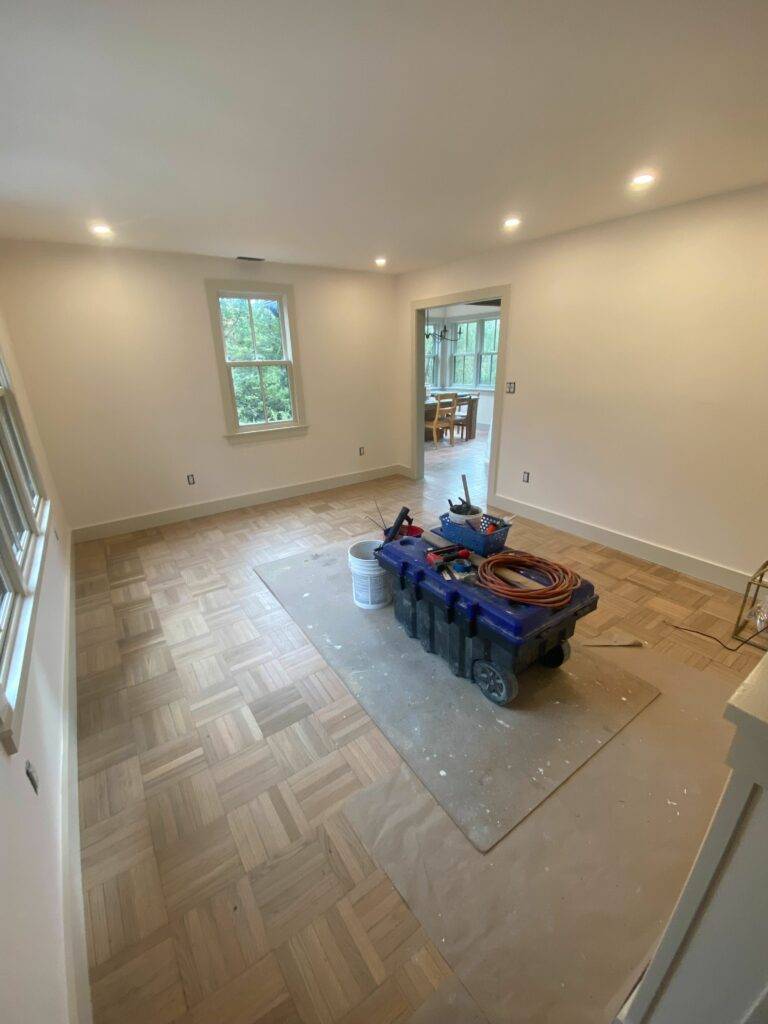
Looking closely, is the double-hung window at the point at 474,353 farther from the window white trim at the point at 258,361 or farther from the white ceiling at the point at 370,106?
the white ceiling at the point at 370,106

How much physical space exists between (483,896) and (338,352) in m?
4.41

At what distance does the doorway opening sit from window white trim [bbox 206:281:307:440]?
4.47 ft

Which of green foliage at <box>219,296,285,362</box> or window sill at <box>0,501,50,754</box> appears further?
green foliage at <box>219,296,285,362</box>

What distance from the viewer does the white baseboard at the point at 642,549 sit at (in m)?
2.65

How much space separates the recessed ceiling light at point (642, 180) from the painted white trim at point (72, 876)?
11.7ft

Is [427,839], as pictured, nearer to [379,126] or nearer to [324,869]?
[324,869]

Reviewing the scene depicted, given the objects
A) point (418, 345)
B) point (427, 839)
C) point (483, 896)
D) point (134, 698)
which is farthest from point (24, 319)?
point (483, 896)

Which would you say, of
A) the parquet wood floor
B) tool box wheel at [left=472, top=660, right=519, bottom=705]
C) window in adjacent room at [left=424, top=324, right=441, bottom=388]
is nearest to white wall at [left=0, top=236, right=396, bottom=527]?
the parquet wood floor

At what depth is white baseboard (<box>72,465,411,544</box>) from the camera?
364cm

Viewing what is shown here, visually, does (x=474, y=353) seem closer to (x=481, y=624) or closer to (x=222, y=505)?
(x=222, y=505)

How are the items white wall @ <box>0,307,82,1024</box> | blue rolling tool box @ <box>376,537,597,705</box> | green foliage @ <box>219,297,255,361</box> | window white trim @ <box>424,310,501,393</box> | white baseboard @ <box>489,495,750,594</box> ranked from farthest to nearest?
1. window white trim @ <box>424,310,501,393</box>
2. green foliage @ <box>219,297,255,361</box>
3. white baseboard @ <box>489,495,750,594</box>
4. blue rolling tool box @ <box>376,537,597,705</box>
5. white wall @ <box>0,307,82,1024</box>

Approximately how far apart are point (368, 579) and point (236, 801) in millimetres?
1235

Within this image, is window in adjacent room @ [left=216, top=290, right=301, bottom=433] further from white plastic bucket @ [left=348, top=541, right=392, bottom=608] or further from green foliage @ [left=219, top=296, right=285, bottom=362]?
white plastic bucket @ [left=348, top=541, right=392, bottom=608]

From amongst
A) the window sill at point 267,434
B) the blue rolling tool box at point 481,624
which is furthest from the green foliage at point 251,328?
the blue rolling tool box at point 481,624
